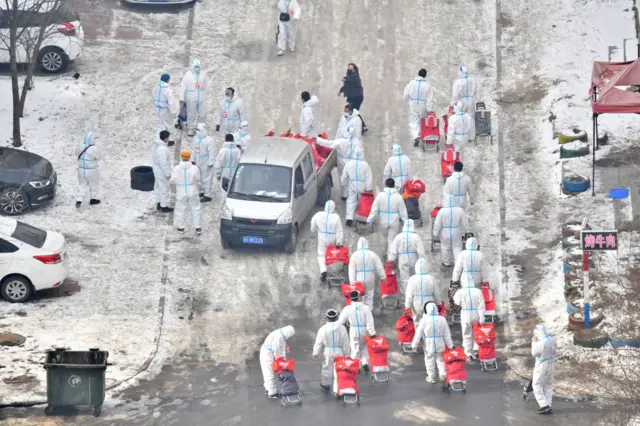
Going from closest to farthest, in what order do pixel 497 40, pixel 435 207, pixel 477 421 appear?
pixel 477 421 → pixel 435 207 → pixel 497 40

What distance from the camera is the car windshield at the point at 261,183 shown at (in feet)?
91.7

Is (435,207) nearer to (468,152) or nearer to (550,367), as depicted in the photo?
(468,152)

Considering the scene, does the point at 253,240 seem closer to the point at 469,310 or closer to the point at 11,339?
the point at 469,310

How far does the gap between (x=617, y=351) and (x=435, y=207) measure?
21.7 feet

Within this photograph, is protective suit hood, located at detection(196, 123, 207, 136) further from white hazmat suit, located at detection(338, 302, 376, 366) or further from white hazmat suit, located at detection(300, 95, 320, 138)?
white hazmat suit, located at detection(338, 302, 376, 366)

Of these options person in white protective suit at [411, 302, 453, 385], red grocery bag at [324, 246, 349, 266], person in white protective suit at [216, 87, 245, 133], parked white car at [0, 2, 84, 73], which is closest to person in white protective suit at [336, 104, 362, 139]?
person in white protective suit at [216, 87, 245, 133]

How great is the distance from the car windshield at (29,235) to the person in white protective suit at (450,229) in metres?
7.23

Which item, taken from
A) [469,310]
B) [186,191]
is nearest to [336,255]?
[469,310]

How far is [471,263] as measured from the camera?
25.6 m

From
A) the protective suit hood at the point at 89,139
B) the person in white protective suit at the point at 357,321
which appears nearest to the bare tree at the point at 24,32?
the protective suit hood at the point at 89,139

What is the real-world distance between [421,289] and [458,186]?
3907 mm

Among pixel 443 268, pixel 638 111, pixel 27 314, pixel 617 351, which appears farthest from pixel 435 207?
pixel 27 314

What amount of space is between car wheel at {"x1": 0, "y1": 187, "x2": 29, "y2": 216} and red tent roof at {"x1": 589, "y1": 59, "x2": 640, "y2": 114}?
11.3m

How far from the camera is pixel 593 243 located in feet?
79.5
